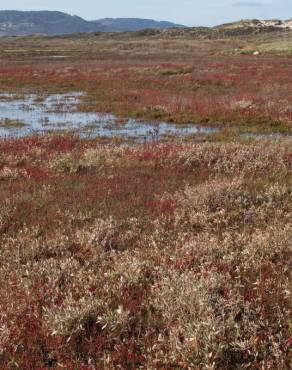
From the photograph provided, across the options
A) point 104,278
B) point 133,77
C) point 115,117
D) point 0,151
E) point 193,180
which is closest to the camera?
point 104,278

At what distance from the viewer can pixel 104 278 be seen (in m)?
6.00

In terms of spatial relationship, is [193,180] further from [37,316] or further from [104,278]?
[37,316]

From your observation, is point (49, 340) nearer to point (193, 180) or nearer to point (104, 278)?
point (104, 278)

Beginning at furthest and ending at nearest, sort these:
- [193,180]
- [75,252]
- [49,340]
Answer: [193,180] → [75,252] → [49,340]

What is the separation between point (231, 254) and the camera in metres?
6.48

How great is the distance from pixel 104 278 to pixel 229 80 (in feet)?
114

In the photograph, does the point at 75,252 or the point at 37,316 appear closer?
the point at 37,316

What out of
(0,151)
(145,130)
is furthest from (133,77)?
(0,151)

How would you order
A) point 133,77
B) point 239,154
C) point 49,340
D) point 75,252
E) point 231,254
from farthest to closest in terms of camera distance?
point 133,77
point 239,154
point 75,252
point 231,254
point 49,340

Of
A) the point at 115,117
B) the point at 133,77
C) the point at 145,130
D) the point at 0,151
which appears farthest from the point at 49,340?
the point at 133,77

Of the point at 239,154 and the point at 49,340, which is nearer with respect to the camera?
the point at 49,340

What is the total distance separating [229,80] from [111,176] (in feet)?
95.7

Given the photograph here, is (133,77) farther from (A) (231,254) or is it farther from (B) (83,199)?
(A) (231,254)

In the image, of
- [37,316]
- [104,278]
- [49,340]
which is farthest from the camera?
[104,278]
